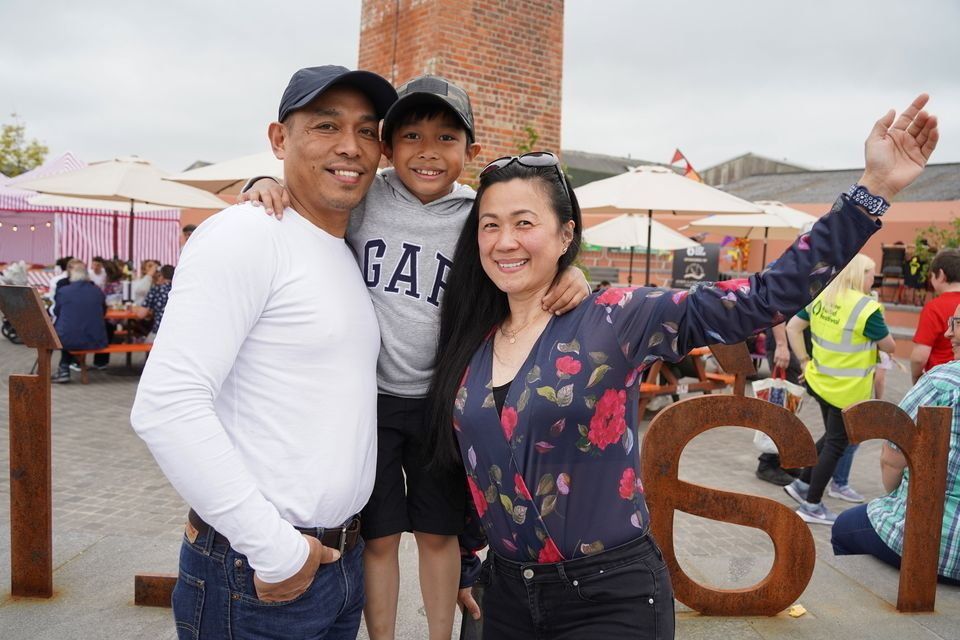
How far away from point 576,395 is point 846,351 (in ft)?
15.0

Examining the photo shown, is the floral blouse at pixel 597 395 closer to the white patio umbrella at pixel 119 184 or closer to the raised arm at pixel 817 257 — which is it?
the raised arm at pixel 817 257

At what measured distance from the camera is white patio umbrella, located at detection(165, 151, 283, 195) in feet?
26.7

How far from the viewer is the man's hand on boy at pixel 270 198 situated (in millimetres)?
1844

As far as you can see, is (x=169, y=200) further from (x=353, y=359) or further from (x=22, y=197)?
(x=22, y=197)

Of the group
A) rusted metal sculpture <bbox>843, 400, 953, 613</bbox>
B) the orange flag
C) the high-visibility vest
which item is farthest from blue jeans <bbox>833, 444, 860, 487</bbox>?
the orange flag

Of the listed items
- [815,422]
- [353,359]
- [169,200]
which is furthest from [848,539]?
[169,200]

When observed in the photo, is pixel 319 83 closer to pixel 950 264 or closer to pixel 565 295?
pixel 565 295

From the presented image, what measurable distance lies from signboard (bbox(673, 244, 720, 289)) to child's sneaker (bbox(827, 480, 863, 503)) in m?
11.0

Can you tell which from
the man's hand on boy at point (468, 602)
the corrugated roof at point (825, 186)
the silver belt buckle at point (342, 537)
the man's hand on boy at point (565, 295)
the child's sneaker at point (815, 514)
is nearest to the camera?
the silver belt buckle at point (342, 537)

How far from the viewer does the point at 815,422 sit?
29.4ft

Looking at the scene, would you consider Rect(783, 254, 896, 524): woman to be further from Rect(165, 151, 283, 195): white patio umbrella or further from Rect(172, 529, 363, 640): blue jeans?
Rect(165, 151, 283, 195): white patio umbrella

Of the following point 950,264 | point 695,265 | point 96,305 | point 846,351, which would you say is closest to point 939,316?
point 950,264

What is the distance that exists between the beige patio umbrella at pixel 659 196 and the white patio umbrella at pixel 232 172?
368 cm

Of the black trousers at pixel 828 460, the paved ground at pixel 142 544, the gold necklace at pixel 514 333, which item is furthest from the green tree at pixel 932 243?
the gold necklace at pixel 514 333
